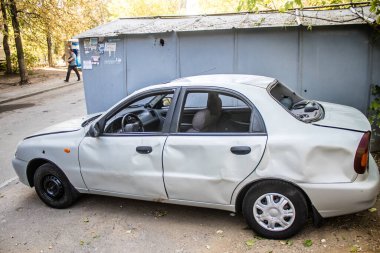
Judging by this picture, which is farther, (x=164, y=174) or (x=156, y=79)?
(x=156, y=79)

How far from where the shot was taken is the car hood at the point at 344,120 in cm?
358

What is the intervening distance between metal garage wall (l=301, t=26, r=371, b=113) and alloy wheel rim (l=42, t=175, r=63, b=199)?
4100 millimetres

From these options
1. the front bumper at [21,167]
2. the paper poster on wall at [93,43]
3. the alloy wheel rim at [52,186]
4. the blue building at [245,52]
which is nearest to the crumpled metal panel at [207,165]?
the alloy wheel rim at [52,186]

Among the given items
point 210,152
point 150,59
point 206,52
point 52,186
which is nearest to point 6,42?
point 150,59

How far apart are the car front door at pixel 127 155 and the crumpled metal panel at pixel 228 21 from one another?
2798 mm

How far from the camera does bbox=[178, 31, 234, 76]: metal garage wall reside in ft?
21.8

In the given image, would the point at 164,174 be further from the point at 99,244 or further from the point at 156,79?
the point at 156,79

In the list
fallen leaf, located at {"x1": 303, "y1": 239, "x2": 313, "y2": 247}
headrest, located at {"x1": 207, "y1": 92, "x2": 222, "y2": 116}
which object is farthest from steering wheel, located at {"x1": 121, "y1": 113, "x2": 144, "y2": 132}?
fallen leaf, located at {"x1": 303, "y1": 239, "x2": 313, "y2": 247}

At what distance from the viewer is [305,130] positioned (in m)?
3.52

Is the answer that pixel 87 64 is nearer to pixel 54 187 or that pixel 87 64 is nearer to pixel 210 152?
pixel 54 187

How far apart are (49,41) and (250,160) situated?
78.9 ft

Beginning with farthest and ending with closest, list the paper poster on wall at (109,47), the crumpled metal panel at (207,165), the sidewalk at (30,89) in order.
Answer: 1. the sidewalk at (30,89)
2. the paper poster on wall at (109,47)
3. the crumpled metal panel at (207,165)

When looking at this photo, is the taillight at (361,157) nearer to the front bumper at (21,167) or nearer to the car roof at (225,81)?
the car roof at (225,81)

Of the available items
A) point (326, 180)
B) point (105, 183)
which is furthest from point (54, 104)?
point (326, 180)
